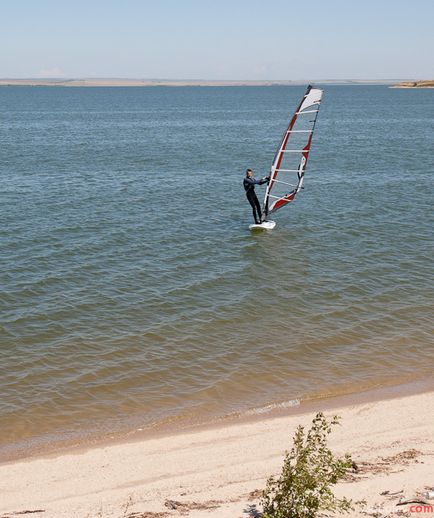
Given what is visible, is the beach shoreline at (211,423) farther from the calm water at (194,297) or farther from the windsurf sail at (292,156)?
the windsurf sail at (292,156)

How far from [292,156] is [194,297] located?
31.9ft

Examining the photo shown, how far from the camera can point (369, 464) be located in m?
9.77

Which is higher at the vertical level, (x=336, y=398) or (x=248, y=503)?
(x=248, y=503)

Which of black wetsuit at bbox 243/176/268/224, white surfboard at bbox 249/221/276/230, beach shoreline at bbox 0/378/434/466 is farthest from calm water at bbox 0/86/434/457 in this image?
black wetsuit at bbox 243/176/268/224

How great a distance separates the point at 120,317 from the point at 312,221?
12.1m

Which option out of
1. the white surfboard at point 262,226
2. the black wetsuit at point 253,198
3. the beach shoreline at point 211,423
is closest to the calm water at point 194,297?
the beach shoreline at point 211,423

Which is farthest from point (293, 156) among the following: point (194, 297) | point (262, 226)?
point (194, 297)

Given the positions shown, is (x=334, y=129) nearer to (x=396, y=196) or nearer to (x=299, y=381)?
(x=396, y=196)

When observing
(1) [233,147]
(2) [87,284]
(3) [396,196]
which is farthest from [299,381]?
(1) [233,147]

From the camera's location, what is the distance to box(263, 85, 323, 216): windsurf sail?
25.2 m

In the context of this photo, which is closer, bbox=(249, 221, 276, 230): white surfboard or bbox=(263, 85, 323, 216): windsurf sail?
bbox=(263, 85, 323, 216): windsurf sail

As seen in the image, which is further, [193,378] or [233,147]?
[233,147]

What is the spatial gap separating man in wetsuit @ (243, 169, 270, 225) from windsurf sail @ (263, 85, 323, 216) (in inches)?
21.1

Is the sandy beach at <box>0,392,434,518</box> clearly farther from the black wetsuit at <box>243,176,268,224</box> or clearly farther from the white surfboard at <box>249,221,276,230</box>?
the white surfboard at <box>249,221,276,230</box>
